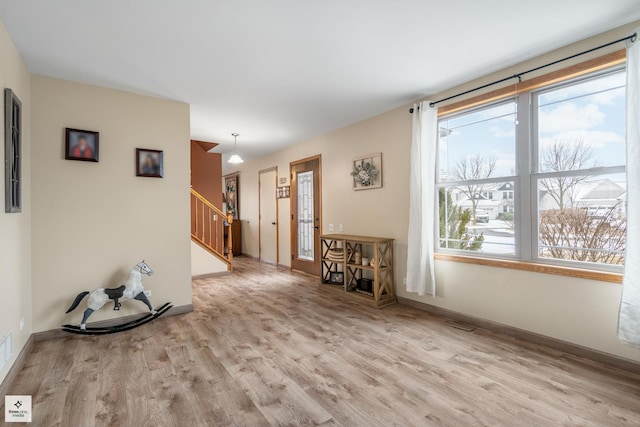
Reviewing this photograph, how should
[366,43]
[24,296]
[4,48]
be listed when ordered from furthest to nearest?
[24,296] < [366,43] < [4,48]

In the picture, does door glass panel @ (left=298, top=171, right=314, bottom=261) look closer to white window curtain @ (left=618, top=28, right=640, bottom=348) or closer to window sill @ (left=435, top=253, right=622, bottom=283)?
window sill @ (left=435, top=253, right=622, bottom=283)

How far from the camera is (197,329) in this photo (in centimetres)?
332

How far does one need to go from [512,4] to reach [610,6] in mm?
715

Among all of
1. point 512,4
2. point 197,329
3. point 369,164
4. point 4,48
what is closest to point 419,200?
point 369,164

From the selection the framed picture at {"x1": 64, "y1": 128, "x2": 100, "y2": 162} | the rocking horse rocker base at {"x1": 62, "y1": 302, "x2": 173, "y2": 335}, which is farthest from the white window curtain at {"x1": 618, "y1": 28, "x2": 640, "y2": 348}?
the framed picture at {"x1": 64, "y1": 128, "x2": 100, "y2": 162}

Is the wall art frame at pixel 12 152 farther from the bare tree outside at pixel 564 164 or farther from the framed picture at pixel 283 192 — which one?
the bare tree outside at pixel 564 164

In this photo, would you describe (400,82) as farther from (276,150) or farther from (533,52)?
(276,150)

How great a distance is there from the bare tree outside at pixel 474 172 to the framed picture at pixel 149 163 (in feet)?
11.4

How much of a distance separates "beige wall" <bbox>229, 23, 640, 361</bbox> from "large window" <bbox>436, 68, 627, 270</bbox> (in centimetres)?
25

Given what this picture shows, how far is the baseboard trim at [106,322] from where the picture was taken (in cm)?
304

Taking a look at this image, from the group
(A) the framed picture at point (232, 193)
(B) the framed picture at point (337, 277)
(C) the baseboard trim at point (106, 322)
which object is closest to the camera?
(C) the baseboard trim at point (106, 322)

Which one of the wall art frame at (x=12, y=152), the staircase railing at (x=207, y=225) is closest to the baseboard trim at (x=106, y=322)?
the wall art frame at (x=12, y=152)

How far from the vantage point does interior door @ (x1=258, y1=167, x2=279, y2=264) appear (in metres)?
7.06

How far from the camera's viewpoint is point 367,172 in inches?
185
